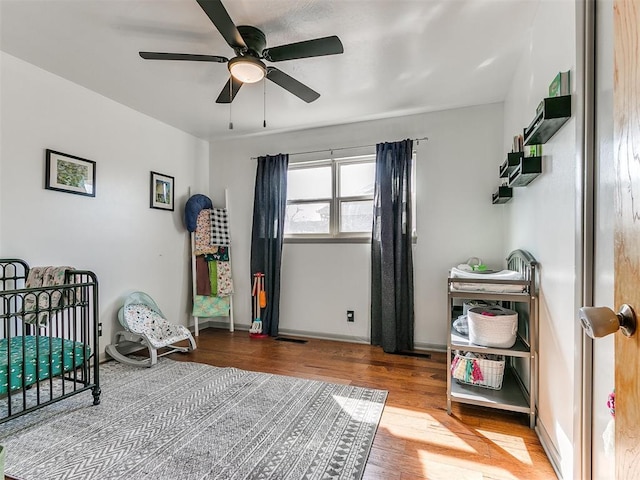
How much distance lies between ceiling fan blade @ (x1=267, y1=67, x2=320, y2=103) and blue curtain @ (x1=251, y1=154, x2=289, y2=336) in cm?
149

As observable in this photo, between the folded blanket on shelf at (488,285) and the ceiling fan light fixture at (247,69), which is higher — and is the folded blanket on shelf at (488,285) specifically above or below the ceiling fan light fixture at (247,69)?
below

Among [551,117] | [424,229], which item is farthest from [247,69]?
[424,229]

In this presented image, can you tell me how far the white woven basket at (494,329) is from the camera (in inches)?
76.5

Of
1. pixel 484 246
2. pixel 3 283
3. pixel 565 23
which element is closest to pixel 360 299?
pixel 484 246

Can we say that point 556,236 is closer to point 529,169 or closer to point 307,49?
Answer: point 529,169

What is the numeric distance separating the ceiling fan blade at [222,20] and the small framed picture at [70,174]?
185cm

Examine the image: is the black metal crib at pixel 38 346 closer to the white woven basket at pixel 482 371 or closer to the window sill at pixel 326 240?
the window sill at pixel 326 240

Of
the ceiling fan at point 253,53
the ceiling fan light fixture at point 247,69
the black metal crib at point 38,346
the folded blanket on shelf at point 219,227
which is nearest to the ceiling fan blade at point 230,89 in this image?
the ceiling fan at point 253,53

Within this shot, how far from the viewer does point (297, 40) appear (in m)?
2.17

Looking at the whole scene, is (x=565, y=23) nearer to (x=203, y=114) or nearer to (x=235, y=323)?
(x=203, y=114)

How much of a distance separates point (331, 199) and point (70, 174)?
247cm

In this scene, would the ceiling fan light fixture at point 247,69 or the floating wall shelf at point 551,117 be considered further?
the ceiling fan light fixture at point 247,69

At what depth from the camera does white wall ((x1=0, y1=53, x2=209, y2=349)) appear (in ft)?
7.85

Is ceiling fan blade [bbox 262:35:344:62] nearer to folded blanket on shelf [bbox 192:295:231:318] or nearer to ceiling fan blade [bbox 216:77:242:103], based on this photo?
ceiling fan blade [bbox 216:77:242:103]
